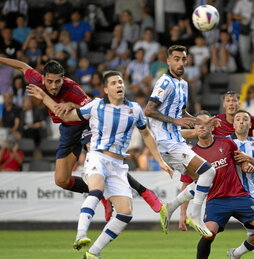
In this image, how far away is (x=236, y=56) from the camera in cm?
2192

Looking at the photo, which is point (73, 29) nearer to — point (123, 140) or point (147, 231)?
point (147, 231)

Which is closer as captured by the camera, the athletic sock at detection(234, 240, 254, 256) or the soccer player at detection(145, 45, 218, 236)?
the athletic sock at detection(234, 240, 254, 256)

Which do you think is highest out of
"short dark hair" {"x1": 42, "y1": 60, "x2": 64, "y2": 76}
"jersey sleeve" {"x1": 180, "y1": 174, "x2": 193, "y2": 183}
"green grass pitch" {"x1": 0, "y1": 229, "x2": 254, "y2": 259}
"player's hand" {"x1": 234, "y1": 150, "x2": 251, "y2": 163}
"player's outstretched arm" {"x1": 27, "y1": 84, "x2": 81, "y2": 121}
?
"short dark hair" {"x1": 42, "y1": 60, "x2": 64, "y2": 76}

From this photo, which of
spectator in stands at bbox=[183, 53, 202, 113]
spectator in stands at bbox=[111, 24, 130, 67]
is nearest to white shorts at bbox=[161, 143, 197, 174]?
spectator in stands at bbox=[183, 53, 202, 113]

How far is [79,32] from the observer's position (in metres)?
22.6

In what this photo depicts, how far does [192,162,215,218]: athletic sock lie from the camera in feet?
37.9

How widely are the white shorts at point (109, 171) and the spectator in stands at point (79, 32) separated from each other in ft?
38.6

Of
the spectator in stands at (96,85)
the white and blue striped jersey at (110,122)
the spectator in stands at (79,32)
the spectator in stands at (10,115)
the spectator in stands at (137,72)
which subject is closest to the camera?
the white and blue striped jersey at (110,122)

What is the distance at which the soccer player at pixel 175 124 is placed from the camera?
11641 mm

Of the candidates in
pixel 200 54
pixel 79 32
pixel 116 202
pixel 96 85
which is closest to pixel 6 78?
pixel 96 85

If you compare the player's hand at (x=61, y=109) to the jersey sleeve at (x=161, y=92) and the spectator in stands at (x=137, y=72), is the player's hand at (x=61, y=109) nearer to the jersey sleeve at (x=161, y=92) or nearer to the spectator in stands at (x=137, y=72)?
the jersey sleeve at (x=161, y=92)

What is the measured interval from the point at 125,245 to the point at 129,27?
870cm

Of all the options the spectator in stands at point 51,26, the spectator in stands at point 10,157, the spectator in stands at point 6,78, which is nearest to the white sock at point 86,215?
the spectator in stands at point 10,157

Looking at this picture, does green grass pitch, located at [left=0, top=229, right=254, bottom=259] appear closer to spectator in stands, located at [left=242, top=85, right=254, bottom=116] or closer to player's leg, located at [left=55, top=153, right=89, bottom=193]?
player's leg, located at [left=55, top=153, right=89, bottom=193]
